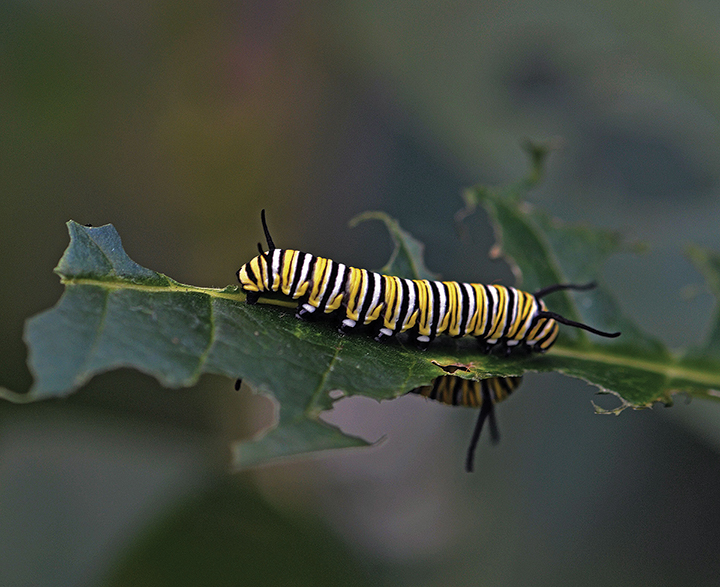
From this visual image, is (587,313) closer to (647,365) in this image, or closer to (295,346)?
(647,365)

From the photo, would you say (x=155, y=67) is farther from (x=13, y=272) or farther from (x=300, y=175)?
(x=13, y=272)

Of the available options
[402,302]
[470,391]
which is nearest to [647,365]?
[470,391]

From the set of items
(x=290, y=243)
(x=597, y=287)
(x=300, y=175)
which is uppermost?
(x=300, y=175)

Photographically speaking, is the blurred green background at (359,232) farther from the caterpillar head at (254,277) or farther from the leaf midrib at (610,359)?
the caterpillar head at (254,277)

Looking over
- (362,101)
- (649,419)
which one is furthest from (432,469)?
(362,101)

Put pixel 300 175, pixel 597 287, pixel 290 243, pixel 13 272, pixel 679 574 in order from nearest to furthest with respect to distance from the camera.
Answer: pixel 597 287 → pixel 679 574 → pixel 13 272 → pixel 290 243 → pixel 300 175

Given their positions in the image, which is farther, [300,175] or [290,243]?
[300,175]

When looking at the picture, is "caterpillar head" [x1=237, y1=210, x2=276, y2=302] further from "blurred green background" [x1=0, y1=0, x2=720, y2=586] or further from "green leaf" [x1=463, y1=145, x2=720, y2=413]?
"blurred green background" [x1=0, y1=0, x2=720, y2=586]
